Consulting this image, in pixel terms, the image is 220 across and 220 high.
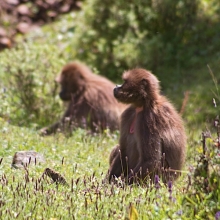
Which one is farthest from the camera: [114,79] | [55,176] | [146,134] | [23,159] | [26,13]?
[26,13]

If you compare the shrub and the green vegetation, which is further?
the shrub

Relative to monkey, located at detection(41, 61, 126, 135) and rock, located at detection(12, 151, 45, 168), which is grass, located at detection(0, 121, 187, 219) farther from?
monkey, located at detection(41, 61, 126, 135)

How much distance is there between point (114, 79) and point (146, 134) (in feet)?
26.0

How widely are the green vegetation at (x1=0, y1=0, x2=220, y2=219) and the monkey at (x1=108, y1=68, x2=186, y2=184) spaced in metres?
0.27

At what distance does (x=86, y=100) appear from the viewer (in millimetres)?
11844

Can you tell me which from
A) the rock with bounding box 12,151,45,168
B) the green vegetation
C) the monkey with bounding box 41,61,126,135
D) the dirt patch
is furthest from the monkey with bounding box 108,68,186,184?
the dirt patch

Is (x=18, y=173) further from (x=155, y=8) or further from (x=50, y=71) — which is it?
(x=155, y=8)

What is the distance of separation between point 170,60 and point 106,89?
3670 mm

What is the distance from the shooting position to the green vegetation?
550 cm

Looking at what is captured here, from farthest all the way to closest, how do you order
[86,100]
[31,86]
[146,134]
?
[31,86] → [86,100] → [146,134]

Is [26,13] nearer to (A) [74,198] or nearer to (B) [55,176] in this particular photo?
(B) [55,176]

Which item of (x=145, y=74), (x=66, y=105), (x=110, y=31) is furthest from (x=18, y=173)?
(x=110, y=31)

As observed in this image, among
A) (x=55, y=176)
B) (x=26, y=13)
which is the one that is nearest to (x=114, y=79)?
(x=26, y=13)

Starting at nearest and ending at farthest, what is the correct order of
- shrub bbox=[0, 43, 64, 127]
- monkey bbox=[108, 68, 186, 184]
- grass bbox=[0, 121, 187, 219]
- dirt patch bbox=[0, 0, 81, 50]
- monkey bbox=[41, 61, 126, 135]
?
1. grass bbox=[0, 121, 187, 219]
2. monkey bbox=[108, 68, 186, 184]
3. monkey bbox=[41, 61, 126, 135]
4. shrub bbox=[0, 43, 64, 127]
5. dirt patch bbox=[0, 0, 81, 50]
